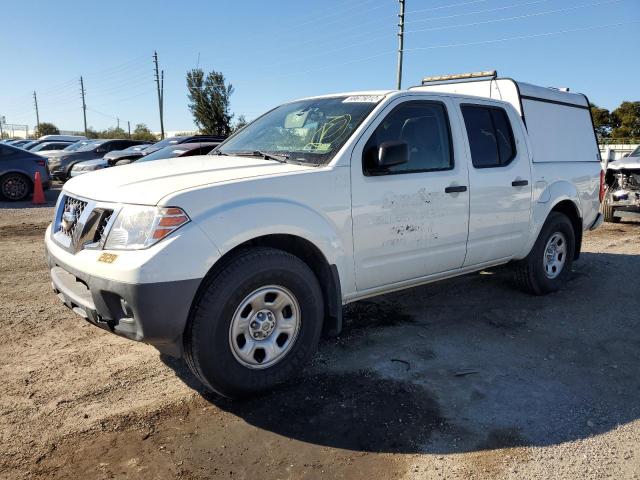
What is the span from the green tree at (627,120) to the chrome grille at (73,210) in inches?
1998

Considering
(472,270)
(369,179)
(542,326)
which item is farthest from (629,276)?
(369,179)


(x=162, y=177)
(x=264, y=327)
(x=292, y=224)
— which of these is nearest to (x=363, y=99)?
(x=292, y=224)

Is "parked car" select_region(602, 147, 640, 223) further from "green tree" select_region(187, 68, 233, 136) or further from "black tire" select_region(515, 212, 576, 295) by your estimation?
"green tree" select_region(187, 68, 233, 136)

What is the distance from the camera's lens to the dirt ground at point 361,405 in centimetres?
261

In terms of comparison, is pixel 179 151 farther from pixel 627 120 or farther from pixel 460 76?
pixel 627 120

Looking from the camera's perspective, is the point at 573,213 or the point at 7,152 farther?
the point at 7,152

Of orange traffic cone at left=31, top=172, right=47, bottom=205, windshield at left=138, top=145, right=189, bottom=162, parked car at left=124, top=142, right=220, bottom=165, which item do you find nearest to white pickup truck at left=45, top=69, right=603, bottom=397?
parked car at left=124, top=142, right=220, bottom=165

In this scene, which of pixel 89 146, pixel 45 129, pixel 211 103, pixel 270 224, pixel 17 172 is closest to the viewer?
pixel 270 224

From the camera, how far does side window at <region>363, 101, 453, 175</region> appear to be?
3.82m

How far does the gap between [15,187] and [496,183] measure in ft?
38.4

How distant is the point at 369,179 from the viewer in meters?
3.58

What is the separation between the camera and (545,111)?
221 inches

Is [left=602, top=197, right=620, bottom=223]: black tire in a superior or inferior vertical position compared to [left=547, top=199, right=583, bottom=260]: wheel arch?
inferior

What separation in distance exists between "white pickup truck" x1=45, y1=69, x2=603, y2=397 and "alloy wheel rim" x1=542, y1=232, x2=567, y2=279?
0.43 metres
